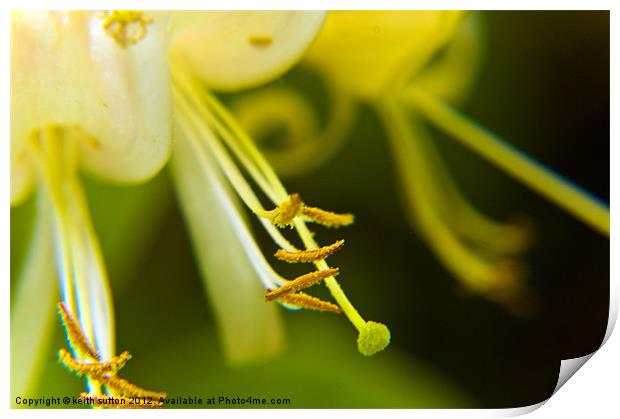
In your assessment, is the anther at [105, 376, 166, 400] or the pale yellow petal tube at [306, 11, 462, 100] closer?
the anther at [105, 376, 166, 400]

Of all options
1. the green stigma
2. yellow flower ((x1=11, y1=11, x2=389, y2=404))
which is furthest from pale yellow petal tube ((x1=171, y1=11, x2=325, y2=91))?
the green stigma

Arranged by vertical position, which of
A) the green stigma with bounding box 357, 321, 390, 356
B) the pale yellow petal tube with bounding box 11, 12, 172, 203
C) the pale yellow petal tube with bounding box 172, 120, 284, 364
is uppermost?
the pale yellow petal tube with bounding box 11, 12, 172, 203

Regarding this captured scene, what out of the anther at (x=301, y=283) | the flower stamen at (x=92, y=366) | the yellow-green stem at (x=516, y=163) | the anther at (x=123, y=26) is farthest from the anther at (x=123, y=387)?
the yellow-green stem at (x=516, y=163)

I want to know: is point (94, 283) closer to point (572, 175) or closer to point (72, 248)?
point (72, 248)

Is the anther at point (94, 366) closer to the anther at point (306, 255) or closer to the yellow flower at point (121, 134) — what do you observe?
the yellow flower at point (121, 134)

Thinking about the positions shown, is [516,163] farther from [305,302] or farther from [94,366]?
[94,366]

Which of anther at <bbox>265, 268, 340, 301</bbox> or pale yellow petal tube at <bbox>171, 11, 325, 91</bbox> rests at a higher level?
pale yellow petal tube at <bbox>171, 11, 325, 91</bbox>

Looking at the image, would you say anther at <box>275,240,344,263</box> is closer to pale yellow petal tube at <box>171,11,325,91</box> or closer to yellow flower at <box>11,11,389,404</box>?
yellow flower at <box>11,11,389,404</box>
